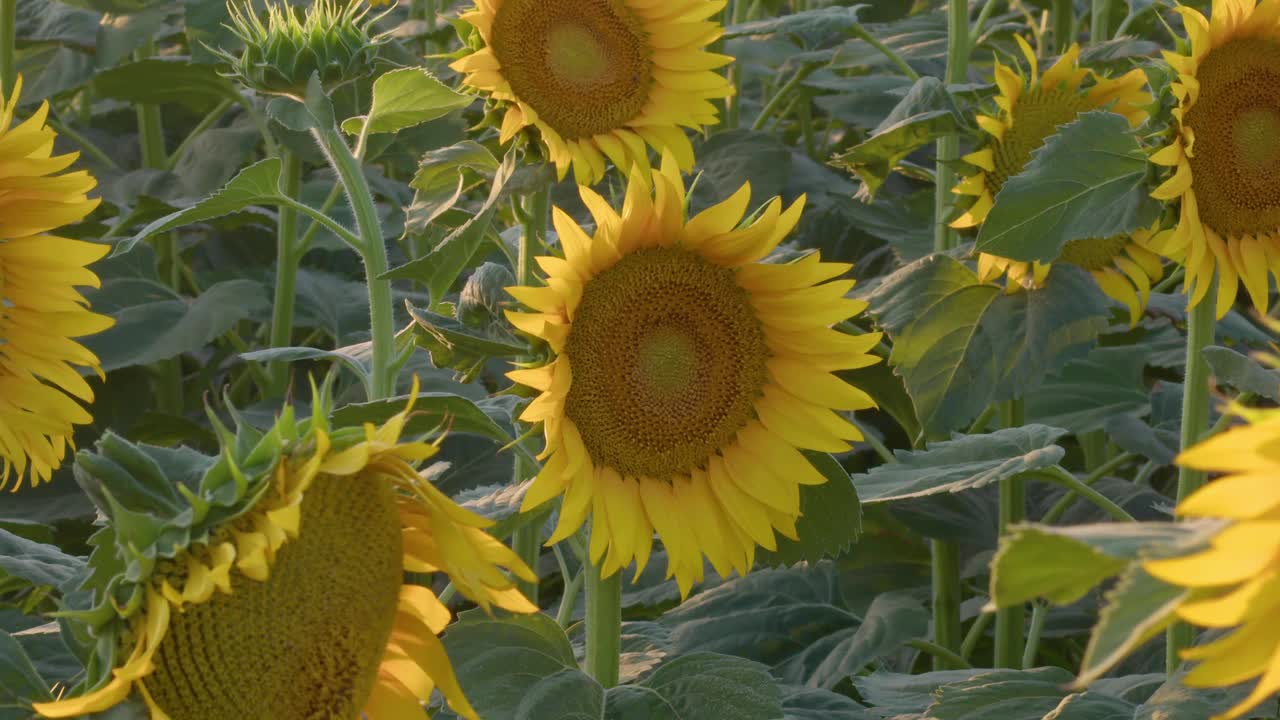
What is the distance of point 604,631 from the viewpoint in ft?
4.04

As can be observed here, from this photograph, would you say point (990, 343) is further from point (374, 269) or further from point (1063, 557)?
point (1063, 557)

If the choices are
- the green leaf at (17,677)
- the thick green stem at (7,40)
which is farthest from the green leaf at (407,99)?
the thick green stem at (7,40)

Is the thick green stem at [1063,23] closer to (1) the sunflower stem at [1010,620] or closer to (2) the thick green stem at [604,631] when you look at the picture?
(1) the sunflower stem at [1010,620]

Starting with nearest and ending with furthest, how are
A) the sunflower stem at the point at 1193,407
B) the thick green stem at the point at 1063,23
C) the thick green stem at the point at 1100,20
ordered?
the sunflower stem at the point at 1193,407
the thick green stem at the point at 1100,20
the thick green stem at the point at 1063,23

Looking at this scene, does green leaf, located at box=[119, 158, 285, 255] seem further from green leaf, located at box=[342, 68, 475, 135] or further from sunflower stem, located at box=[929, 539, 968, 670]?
sunflower stem, located at box=[929, 539, 968, 670]

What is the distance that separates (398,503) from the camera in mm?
921

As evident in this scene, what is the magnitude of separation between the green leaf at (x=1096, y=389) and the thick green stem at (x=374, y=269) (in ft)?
3.53

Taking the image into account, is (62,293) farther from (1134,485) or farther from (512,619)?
(1134,485)

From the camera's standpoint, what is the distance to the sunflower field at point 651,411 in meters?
Answer: 0.81

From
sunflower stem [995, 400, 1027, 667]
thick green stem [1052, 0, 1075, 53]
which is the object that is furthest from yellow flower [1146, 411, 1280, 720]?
thick green stem [1052, 0, 1075, 53]

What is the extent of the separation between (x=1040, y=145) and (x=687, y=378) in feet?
2.06

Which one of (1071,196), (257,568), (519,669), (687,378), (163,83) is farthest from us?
(163,83)

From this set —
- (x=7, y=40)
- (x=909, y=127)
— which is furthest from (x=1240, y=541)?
(x=7, y=40)

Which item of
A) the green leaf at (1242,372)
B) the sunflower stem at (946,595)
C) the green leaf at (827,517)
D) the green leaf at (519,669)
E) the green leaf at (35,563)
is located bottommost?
the sunflower stem at (946,595)
